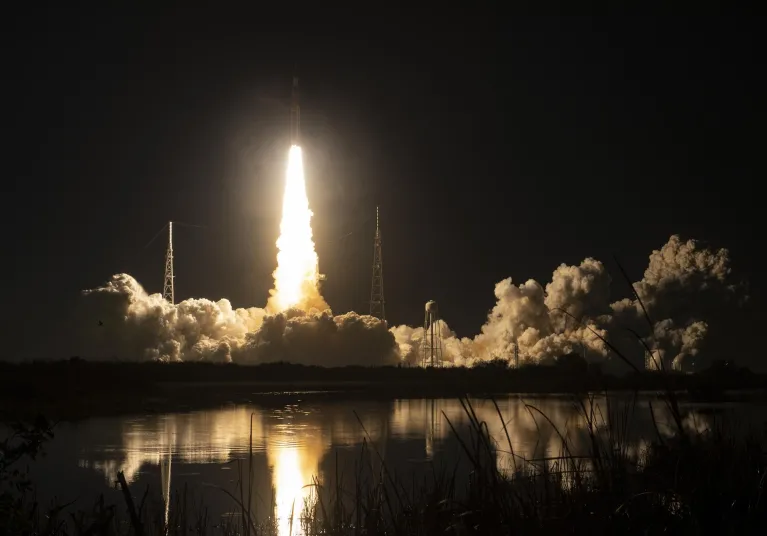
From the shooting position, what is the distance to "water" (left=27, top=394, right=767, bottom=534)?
19.7 metres

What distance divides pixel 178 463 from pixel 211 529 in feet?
37.5

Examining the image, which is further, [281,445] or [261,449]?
[281,445]

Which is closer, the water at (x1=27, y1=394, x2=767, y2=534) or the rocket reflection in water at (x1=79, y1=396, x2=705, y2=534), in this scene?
the water at (x1=27, y1=394, x2=767, y2=534)

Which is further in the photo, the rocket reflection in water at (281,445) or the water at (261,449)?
the rocket reflection in water at (281,445)

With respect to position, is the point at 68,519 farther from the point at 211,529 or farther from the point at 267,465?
the point at 267,465

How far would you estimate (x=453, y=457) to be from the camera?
26.9m

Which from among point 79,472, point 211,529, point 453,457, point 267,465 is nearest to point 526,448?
point 453,457

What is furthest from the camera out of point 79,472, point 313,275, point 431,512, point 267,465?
point 313,275

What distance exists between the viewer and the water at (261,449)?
19.7m

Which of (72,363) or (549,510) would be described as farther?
(72,363)

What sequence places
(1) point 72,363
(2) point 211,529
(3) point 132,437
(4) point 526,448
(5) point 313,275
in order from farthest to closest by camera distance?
(5) point 313,275 → (1) point 72,363 → (3) point 132,437 → (4) point 526,448 → (2) point 211,529

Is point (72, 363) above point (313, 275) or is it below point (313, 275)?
below

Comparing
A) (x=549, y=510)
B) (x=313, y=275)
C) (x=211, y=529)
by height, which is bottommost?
(x=211, y=529)

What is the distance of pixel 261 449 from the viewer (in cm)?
2953
